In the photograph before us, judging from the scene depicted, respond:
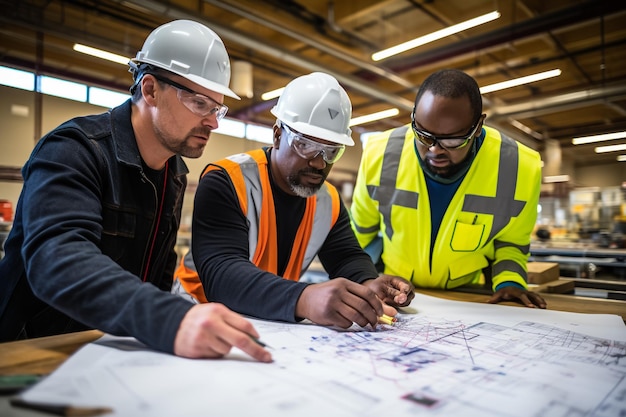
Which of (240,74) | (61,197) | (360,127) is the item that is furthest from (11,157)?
(360,127)

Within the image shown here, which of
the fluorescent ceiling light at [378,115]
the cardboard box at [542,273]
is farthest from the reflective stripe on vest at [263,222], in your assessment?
the fluorescent ceiling light at [378,115]

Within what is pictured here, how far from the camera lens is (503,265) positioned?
5.13 feet

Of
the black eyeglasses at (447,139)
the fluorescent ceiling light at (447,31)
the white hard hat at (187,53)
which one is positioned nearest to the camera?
the white hard hat at (187,53)

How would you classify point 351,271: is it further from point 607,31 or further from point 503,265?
point 607,31

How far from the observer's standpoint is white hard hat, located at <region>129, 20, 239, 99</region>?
3.95 ft

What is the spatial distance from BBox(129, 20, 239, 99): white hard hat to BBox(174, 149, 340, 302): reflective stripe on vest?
0.25 meters

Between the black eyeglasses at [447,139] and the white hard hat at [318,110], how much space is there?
278mm

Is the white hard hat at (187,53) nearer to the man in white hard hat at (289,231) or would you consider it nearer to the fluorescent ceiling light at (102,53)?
the man in white hard hat at (289,231)

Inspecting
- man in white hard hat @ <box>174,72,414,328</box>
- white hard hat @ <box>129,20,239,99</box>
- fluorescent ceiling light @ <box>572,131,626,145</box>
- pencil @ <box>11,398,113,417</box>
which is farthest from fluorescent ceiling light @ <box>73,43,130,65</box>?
pencil @ <box>11,398,113,417</box>

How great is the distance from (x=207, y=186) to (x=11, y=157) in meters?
5.02

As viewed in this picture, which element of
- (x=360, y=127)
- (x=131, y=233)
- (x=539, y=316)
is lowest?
(x=539, y=316)

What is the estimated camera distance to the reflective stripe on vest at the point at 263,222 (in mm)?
1304

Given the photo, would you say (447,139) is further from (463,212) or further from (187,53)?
(187,53)

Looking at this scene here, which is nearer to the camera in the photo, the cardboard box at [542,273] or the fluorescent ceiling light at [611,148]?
the cardboard box at [542,273]
